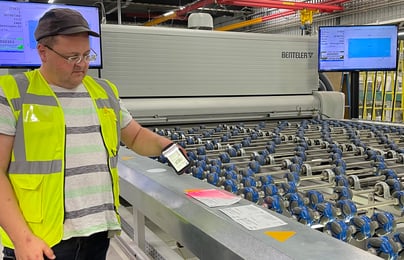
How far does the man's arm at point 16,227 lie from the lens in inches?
34.8

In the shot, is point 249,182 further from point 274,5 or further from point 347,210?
point 274,5

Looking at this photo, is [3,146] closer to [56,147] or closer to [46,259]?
[56,147]

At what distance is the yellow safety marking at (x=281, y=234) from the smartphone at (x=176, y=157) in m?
0.51

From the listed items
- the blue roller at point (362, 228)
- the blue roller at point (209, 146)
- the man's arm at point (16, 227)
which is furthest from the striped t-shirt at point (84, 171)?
the blue roller at point (209, 146)

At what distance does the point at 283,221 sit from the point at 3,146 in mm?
660

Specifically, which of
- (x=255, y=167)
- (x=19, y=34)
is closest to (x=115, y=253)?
(x=255, y=167)

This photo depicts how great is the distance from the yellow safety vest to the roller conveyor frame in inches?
12.3

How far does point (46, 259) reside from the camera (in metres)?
0.97

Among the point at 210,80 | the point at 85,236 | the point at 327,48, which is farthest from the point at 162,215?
the point at 327,48

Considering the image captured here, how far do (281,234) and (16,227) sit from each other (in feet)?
1.88

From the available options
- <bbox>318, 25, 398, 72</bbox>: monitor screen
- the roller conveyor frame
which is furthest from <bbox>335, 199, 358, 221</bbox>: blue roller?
<bbox>318, 25, 398, 72</bbox>: monitor screen

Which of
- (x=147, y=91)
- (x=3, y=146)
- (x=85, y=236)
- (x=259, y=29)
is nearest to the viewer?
(x=3, y=146)

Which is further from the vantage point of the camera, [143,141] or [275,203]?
[143,141]

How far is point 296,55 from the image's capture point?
361cm
